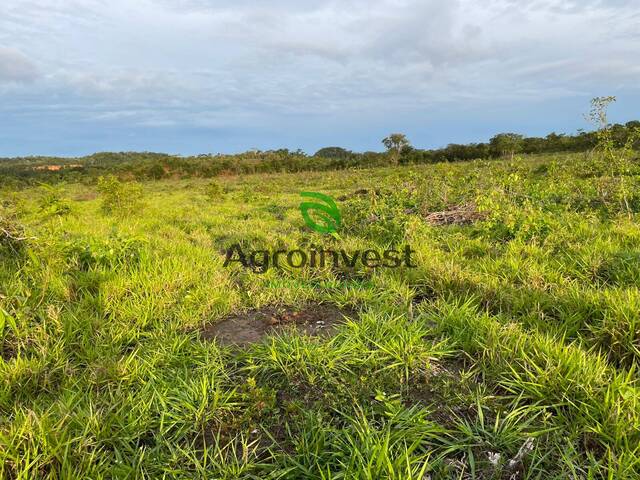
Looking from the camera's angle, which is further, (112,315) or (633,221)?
(633,221)

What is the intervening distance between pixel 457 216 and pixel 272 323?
171 inches

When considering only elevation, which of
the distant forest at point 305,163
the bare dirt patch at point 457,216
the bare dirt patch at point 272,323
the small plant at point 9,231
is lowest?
the bare dirt patch at point 272,323

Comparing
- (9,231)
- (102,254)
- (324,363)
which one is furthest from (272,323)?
(9,231)

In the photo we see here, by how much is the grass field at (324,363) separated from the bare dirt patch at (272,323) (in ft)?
0.07

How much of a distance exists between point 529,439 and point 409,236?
332 centimetres

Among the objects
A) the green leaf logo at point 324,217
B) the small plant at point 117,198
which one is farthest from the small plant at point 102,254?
the small plant at point 117,198

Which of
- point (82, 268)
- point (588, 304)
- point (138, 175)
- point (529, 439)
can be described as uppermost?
point (138, 175)

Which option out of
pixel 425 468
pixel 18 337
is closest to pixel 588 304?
pixel 425 468

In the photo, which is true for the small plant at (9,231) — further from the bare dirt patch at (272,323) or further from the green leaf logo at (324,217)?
the green leaf logo at (324,217)

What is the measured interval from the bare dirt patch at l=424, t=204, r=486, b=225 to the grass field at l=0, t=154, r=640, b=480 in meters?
1.52

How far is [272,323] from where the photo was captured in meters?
2.91

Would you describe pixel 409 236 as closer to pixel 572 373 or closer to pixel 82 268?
pixel 572 373

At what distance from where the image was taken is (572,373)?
194cm

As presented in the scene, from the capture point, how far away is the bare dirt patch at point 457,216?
5.91 meters
